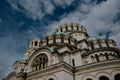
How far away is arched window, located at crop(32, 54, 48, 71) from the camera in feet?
86.2

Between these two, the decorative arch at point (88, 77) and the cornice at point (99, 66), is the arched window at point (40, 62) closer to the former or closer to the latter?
the cornice at point (99, 66)

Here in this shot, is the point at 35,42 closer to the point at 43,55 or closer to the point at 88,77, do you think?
the point at 43,55

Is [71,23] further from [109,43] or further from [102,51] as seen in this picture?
[102,51]

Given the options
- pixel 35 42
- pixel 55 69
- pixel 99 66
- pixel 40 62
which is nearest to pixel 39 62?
pixel 40 62

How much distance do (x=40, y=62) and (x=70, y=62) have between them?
5659mm

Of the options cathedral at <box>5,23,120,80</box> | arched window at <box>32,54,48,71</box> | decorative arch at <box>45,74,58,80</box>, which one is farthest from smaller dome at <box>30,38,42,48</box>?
decorative arch at <box>45,74,58,80</box>

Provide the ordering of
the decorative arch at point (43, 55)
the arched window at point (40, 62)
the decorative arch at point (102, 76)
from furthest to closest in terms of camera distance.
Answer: the arched window at point (40, 62) < the decorative arch at point (43, 55) < the decorative arch at point (102, 76)

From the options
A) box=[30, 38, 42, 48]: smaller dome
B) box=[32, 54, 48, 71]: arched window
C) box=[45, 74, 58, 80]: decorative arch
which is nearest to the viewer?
box=[45, 74, 58, 80]: decorative arch

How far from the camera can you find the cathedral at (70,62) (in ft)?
73.5

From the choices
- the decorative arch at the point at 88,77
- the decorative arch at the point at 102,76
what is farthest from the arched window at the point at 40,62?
the decorative arch at the point at 102,76

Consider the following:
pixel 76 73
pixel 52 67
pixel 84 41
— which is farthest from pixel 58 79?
pixel 84 41

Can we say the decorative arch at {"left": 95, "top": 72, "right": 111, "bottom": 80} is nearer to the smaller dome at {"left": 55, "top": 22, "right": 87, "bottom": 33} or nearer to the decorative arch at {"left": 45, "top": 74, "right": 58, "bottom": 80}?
the decorative arch at {"left": 45, "top": 74, "right": 58, "bottom": 80}

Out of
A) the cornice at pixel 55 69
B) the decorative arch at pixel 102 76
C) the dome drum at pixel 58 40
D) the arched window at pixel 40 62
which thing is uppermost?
the dome drum at pixel 58 40

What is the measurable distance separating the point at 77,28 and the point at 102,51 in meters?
17.3
